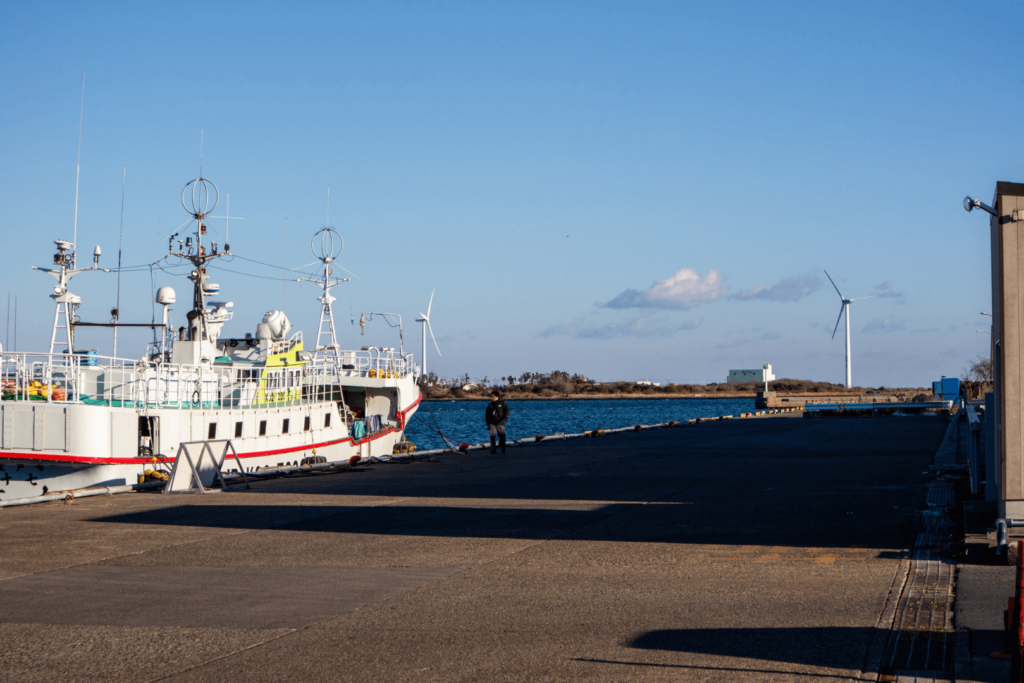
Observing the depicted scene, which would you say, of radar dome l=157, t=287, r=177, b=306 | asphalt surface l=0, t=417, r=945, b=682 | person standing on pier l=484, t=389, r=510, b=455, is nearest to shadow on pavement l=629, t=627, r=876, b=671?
asphalt surface l=0, t=417, r=945, b=682

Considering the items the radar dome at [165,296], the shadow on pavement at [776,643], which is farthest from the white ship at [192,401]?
the shadow on pavement at [776,643]

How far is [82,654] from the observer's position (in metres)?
6.58

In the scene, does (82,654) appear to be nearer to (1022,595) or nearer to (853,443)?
(1022,595)

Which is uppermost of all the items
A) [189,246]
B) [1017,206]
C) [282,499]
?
[189,246]

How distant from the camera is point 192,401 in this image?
2564 cm

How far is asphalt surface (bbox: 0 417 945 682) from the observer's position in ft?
20.7

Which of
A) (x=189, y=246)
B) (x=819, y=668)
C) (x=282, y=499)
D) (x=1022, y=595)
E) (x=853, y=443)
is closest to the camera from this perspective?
(x=1022, y=595)

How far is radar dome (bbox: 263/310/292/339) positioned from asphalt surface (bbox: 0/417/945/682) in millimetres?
18335

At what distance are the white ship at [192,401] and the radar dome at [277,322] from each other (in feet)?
0.13

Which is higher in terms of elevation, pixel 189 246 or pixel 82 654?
pixel 189 246

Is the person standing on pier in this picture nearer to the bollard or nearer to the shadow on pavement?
the shadow on pavement

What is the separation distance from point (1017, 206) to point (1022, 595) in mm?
4972

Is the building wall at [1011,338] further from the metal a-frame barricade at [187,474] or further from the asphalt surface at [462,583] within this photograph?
the metal a-frame barricade at [187,474]

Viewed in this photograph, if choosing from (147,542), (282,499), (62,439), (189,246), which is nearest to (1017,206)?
(147,542)
